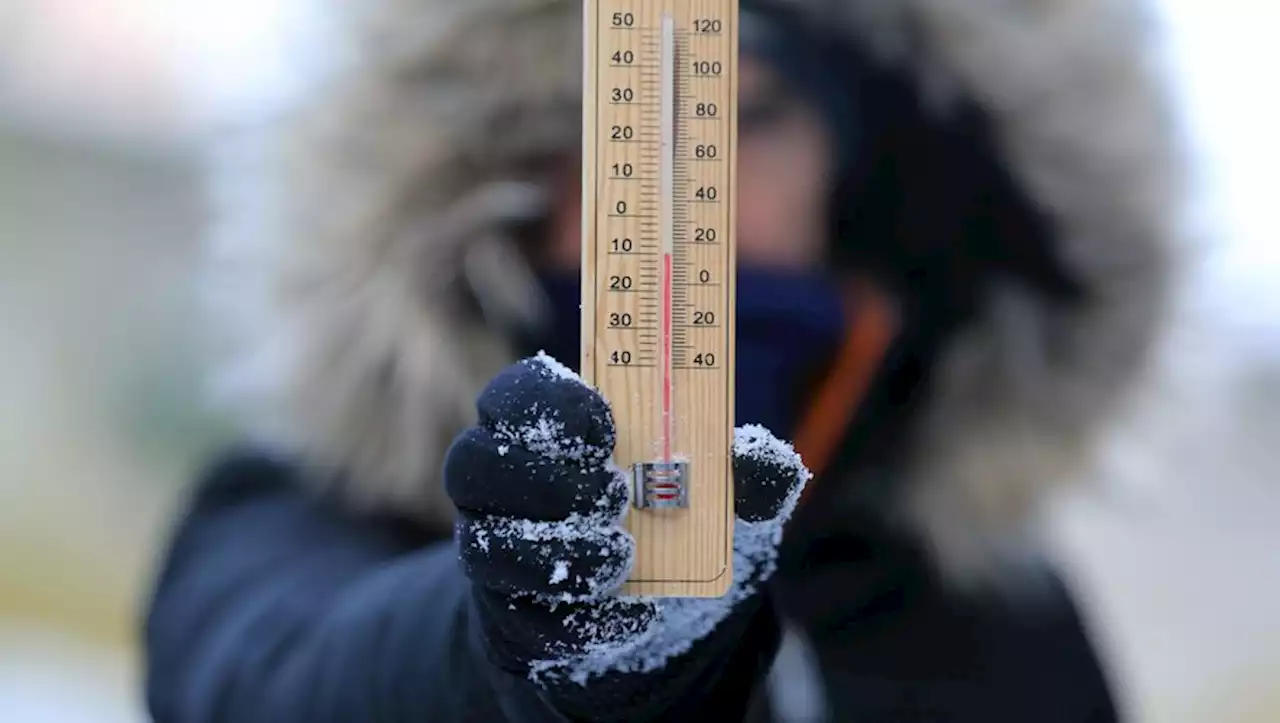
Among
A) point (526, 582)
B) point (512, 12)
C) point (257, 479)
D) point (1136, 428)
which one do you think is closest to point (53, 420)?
point (257, 479)

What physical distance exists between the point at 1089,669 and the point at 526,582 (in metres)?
0.55

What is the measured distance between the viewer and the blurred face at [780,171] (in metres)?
0.56

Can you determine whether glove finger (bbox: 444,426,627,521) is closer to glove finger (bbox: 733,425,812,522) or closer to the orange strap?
glove finger (bbox: 733,425,812,522)

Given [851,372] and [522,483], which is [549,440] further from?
[851,372]

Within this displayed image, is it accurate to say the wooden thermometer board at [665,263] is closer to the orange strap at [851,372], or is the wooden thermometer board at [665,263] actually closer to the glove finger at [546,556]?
the glove finger at [546,556]

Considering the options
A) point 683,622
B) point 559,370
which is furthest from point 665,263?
point 683,622

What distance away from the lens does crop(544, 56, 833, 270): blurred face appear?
56 centimetres

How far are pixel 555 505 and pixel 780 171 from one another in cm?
38

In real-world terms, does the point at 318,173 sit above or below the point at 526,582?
above

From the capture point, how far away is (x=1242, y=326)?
772 mm

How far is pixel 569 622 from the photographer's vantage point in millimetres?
269

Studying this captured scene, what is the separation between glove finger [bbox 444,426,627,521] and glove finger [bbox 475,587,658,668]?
3 centimetres

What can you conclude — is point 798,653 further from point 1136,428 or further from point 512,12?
point 512,12

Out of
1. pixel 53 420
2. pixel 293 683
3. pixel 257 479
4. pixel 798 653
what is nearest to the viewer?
pixel 293 683
